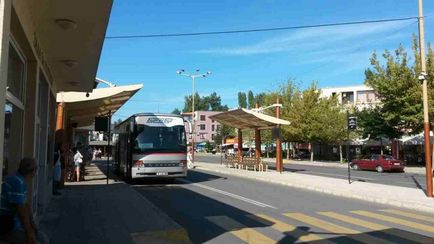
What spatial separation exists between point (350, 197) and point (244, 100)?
142 m

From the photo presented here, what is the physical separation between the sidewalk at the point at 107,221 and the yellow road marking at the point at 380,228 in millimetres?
4253

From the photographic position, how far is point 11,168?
24.7 ft

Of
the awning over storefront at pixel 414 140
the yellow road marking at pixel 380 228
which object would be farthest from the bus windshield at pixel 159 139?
the awning over storefront at pixel 414 140

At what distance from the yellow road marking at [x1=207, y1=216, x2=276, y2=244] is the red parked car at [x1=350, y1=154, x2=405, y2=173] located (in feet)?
100

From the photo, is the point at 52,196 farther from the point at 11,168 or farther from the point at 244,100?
the point at 244,100

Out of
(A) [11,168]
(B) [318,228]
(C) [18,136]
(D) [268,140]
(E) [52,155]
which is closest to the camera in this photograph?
(A) [11,168]

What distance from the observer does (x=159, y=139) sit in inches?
912

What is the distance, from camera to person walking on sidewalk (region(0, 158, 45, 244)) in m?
5.03

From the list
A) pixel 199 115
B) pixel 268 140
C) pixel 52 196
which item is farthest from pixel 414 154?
pixel 199 115

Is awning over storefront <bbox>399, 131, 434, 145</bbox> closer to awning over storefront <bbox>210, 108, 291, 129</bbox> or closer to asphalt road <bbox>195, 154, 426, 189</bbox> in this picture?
asphalt road <bbox>195, 154, 426, 189</bbox>

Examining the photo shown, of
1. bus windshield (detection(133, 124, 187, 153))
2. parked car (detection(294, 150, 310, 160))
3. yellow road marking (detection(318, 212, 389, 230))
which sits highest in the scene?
bus windshield (detection(133, 124, 187, 153))

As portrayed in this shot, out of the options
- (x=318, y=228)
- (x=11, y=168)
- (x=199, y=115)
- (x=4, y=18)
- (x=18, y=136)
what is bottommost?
(x=318, y=228)

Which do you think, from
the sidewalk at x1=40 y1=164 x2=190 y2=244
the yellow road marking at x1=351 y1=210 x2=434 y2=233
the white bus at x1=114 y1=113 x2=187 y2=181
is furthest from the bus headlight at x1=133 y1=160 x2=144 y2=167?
the yellow road marking at x1=351 y1=210 x2=434 y2=233

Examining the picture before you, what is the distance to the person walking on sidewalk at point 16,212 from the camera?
5.03 metres
